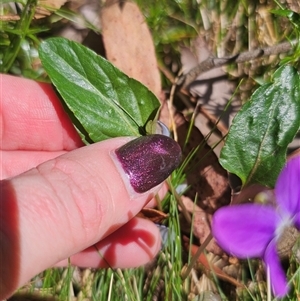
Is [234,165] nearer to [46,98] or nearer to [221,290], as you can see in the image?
[221,290]

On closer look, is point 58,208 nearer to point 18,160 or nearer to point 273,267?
point 273,267

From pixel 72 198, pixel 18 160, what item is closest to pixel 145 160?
pixel 72 198

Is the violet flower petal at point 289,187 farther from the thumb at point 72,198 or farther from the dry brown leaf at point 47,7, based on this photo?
the dry brown leaf at point 47,7

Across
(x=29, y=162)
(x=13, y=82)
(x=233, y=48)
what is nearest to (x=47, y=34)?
(x=13, y=82)

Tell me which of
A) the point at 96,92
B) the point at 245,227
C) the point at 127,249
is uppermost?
the point at 96,92

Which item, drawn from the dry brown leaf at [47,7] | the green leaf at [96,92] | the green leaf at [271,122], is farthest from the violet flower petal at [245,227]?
the dry brown leaf at [47,7]

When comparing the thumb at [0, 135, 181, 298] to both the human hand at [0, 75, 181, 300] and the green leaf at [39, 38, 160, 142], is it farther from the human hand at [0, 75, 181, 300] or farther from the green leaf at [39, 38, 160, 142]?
the green leaf at [39, 38, 160, 142]
